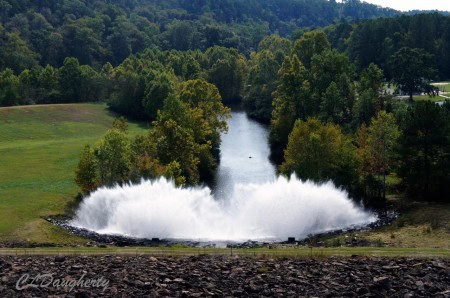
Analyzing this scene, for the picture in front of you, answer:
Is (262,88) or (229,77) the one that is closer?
(262,88)

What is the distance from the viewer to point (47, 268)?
104 ft

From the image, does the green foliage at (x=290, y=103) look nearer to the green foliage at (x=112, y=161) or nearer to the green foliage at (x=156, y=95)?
the green foliage at (x=156, y=95)

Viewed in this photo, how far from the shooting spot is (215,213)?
2071 inches

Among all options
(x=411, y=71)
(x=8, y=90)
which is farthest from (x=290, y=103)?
A: (x=8, y=90)

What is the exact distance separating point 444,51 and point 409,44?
8.95 meters

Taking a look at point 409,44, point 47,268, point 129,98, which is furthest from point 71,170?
point 409,44

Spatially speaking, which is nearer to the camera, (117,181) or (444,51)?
(117,181)

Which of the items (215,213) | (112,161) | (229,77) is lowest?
(215,213)

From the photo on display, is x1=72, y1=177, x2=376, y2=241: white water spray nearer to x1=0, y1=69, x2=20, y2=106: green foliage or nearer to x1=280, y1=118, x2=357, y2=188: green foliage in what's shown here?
→ x1=280, y1=118, x2=357, y2=188: green foliage

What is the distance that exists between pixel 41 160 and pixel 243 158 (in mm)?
27083

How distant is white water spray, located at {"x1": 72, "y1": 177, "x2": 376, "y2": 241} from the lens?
48625mm

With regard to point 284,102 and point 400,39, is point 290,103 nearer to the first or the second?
point 284,102

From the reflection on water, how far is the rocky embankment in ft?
99.7

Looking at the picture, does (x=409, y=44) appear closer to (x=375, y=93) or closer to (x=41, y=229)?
(x=375, y=93)
